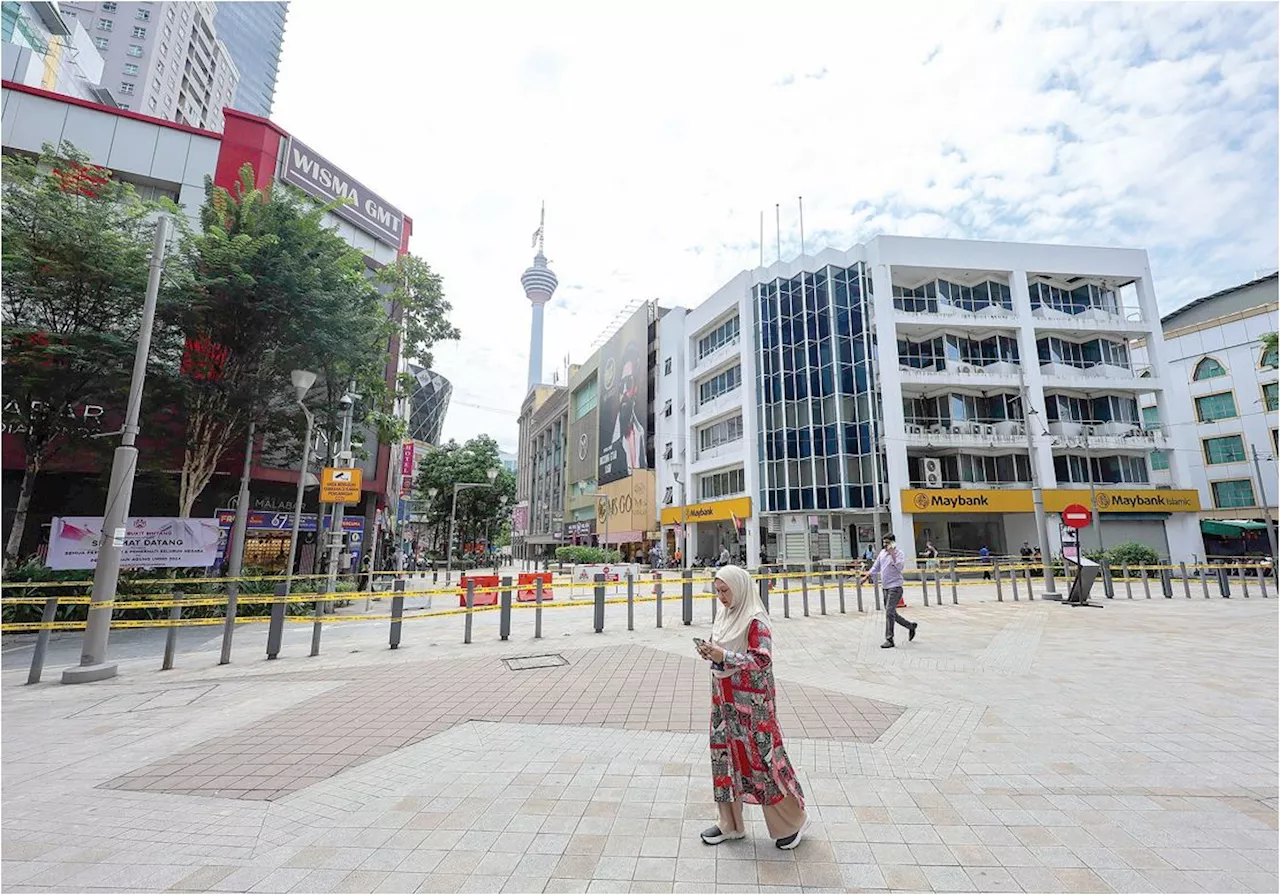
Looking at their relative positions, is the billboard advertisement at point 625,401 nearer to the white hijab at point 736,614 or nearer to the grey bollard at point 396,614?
the grey bollard at point 396,614

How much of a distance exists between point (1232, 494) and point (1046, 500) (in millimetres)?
19066

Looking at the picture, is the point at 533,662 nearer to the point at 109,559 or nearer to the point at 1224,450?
the point at 109,559

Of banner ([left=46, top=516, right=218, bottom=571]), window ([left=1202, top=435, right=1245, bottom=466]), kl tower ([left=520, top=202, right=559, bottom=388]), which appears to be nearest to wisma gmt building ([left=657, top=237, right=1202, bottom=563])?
window ([left=1202, top=435, right=1245, bottom=466])

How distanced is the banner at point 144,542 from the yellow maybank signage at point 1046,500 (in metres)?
27.3

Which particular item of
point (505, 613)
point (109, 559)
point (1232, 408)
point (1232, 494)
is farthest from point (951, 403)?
point (109, 559)

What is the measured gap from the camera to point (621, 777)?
4.05 metres

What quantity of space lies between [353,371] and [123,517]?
939 cm

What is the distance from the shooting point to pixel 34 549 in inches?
671

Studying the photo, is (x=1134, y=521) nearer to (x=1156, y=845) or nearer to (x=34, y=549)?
(x=1156, y=845)

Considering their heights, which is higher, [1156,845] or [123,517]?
[123,517]

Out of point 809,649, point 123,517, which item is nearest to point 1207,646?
point 809,649

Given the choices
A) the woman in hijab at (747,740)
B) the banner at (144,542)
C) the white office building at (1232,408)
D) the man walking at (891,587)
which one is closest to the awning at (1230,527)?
the white office building at (1232,408)

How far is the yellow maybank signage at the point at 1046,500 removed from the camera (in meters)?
27.5

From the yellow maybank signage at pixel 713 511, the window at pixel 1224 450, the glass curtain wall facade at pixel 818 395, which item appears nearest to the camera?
the glass curtain wall facade at pixel 818 395
